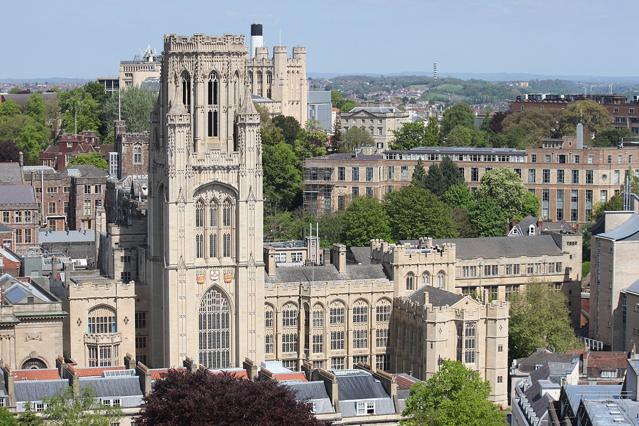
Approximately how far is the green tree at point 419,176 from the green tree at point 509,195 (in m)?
6.47

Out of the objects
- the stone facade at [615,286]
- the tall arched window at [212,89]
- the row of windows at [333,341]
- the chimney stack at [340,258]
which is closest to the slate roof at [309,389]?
the row of windows at [333,341]

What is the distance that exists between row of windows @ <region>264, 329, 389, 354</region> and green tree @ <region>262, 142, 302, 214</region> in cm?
6160

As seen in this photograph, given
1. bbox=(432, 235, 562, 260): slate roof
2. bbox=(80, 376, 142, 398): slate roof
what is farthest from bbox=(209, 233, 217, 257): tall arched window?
bbox=(432, 235, 562, 260): slate roof

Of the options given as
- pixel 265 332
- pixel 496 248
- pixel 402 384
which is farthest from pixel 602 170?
pixel 402 384

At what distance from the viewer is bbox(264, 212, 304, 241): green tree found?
15600 cm

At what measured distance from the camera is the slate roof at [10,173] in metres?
161

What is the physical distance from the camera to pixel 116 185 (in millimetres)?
158375

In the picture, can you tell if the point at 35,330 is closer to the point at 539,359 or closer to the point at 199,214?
the point at 199,214

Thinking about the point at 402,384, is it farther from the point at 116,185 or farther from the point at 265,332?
the point at 116,185

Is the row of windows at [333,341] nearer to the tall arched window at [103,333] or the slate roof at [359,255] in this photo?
the slate roof at [359,255]

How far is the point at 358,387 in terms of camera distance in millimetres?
88938

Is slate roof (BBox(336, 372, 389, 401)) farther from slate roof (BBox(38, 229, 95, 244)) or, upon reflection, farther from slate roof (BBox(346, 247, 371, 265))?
slate roof (BBox(38, 229, 95, 244))

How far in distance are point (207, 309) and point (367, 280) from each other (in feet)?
36.3

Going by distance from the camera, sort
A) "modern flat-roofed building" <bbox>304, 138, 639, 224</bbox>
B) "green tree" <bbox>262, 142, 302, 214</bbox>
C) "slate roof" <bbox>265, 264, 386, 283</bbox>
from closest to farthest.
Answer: "slate roof" <bbox>265, 264, 386, 283</bbox> < "modern flat-roofed building" <bbox>304, 138, 639, 224</bbox> < "green tree" <bbox>262, 142, 302, 214</bbox>
